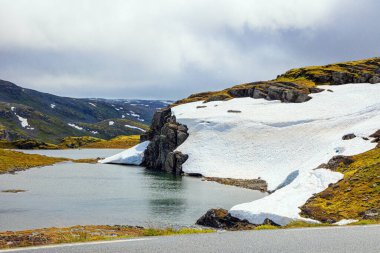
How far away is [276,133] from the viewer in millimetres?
100750

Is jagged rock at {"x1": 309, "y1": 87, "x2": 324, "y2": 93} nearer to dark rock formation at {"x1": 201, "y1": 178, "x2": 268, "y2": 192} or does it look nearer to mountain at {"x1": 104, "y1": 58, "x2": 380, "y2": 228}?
mountain at {"x1": 104, "y1": 58, "x2": 380, "y2": 228}

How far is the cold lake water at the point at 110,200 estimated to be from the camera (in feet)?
148

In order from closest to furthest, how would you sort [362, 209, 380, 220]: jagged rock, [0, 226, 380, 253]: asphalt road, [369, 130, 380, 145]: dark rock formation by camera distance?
1. [0, 226, 380, 253]: asphalt road
2. [362, 209, 380, 220]: jagged rock
3. [369, 130, 380, 145]: dark rock formation

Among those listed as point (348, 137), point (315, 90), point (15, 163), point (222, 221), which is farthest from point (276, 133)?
point (15, 163)

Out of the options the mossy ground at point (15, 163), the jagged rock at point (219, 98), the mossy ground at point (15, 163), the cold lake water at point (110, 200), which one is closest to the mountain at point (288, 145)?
the jagged rock at point (219, 98)

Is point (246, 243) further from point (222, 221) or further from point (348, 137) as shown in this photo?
point (348, 137)

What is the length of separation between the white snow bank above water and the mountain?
0.83 ft

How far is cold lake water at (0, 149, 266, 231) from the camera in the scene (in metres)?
45.2

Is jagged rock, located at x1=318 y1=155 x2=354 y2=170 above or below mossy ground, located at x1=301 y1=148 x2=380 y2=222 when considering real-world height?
above

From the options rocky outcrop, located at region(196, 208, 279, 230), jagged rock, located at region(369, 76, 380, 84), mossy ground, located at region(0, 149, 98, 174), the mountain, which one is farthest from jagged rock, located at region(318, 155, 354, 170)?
mossy ground, located at region(0, 149, 98, 174)

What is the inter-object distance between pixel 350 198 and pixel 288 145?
172 feet

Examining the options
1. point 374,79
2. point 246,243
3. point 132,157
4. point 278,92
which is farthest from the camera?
point 132,157

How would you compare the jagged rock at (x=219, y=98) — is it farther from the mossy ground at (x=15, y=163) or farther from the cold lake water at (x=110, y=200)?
the mossy ground at (x=15, y=163)

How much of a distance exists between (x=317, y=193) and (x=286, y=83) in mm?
96239
